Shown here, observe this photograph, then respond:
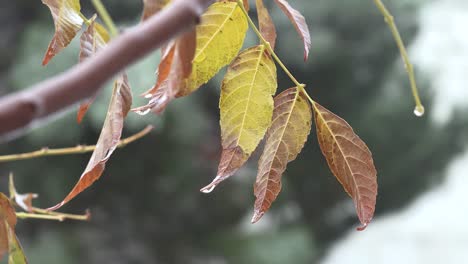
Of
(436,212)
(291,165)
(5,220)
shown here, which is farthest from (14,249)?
(436,212)

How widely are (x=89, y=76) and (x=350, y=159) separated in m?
0.10

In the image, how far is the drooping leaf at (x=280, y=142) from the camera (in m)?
0.16

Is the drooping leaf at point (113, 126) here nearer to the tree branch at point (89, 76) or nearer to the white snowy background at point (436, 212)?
the tree branch at point (89, 76)

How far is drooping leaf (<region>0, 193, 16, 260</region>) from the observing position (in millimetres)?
146

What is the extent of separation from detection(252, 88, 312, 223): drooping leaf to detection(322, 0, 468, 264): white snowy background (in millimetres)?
1263

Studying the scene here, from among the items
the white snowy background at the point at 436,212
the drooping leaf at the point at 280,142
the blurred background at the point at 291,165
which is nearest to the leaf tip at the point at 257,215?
the drooping leaf at the point at 280,142

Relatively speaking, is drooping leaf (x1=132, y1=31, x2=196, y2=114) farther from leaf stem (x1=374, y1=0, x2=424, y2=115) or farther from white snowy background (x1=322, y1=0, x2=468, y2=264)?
white snowy background (x1=322, y1=0, x2=468, y2=264)

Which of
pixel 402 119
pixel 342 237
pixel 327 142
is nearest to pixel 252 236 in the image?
pixel 342 237

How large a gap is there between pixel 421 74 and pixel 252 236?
1.52 ft

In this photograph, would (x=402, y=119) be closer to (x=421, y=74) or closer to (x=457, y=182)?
(x=421, y=74)

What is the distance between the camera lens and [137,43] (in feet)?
0.22

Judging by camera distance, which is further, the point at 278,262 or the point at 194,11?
the point at 278,262

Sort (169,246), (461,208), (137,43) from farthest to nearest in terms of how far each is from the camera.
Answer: (461,208)
(169,246)
(137,43)

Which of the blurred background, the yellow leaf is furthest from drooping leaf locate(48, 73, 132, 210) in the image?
the blurred background
